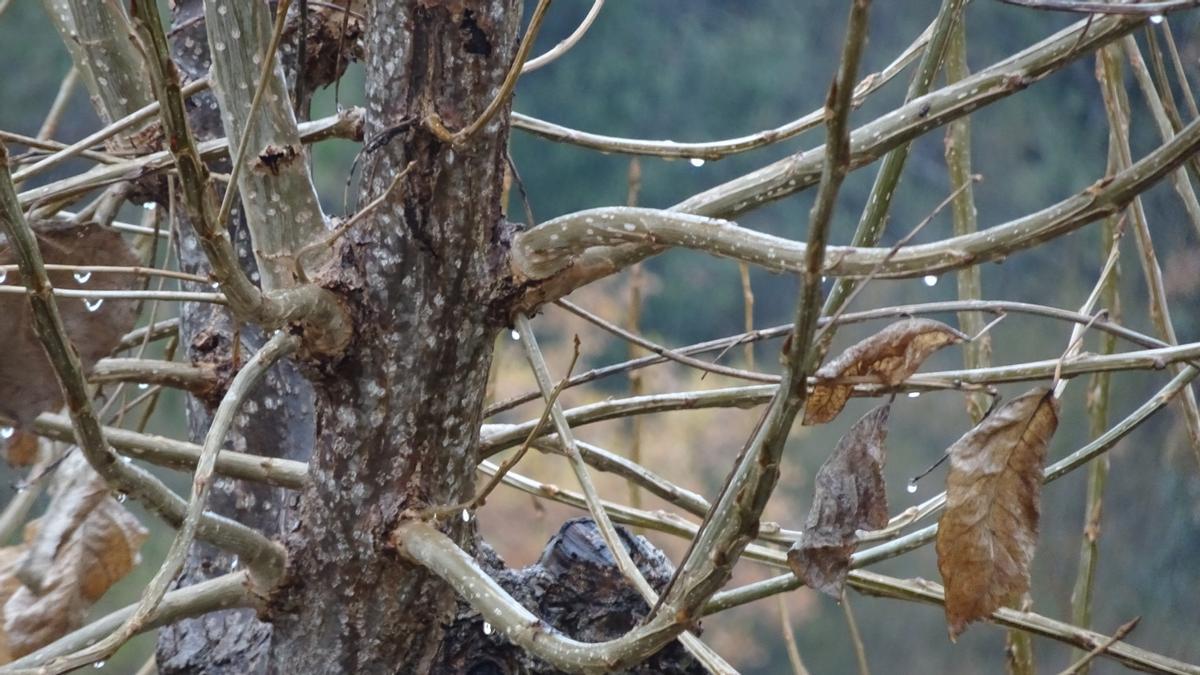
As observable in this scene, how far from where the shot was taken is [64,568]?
0.65 metres

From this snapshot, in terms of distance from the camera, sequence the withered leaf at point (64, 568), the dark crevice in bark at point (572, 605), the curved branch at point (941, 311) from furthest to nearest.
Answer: the dark crevice in bark at point (572, 605) < the withered leaf at point (64, 568) < the curved branch at point (941, 311)

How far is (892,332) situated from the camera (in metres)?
0.48

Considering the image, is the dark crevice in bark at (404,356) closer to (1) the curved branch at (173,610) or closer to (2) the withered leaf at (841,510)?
(1) the curved branch at (173,610)

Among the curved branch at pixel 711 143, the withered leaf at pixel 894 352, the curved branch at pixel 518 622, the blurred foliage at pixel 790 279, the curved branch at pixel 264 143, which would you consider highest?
the blurred foliage at pixel 790 279

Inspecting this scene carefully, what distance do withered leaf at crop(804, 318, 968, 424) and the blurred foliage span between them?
2199 mm

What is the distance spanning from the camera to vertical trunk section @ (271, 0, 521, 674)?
58 centimetres

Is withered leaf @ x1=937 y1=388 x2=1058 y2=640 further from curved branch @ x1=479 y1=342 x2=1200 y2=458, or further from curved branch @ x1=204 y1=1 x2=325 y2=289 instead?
curved branch @ x1=204 y1=1 x2=325 y2=289

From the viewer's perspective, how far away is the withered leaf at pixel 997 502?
19.3 inches

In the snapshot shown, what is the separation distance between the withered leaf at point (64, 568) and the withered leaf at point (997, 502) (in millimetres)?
458

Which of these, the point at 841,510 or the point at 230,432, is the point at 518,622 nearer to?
the point at 841,510

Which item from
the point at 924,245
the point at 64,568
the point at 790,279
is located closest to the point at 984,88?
the point at 924,245

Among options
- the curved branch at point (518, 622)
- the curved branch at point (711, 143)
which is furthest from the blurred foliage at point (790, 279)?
the curved branch at point (518, 622)

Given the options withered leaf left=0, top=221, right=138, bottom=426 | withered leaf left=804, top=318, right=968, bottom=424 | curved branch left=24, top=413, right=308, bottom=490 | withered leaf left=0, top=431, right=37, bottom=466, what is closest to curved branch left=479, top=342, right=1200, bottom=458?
withered leaf left=804, top=318, right=968, bottom=424

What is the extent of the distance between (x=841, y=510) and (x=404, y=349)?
251 mm
